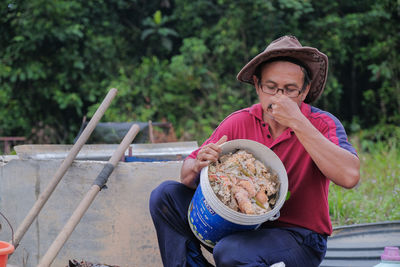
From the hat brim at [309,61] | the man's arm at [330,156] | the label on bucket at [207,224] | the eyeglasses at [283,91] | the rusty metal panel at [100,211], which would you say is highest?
the hat brim at [309,61]

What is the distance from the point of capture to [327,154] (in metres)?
2.04

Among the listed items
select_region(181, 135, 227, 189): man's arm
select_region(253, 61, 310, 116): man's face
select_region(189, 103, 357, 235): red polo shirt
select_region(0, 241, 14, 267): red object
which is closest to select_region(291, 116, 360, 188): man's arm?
select_region(189, 103, 357, 235): red polo shirt

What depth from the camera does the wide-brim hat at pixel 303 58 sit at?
7.44ft

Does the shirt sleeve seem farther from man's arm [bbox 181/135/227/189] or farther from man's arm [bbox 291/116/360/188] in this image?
man's arm [bbox 181/135/227/189]

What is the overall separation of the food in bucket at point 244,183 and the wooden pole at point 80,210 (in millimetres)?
745

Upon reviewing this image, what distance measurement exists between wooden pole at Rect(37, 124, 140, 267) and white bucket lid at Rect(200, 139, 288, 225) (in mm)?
727

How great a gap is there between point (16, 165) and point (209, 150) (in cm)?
155

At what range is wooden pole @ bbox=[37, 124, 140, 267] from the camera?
2.31 meters

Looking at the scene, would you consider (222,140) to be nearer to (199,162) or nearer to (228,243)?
(199,162)

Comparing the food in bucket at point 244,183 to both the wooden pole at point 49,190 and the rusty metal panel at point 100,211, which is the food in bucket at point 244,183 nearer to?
the rusty metal panel at point 100,211

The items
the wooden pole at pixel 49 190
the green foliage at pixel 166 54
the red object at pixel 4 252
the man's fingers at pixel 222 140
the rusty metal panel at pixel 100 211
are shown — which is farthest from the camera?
the green foliage at pixel 166 54

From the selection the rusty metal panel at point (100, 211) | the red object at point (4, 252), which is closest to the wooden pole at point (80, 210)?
the rusty metal panel at point (100, 211)

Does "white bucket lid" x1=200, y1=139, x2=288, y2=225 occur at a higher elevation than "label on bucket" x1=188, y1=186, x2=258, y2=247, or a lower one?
higher

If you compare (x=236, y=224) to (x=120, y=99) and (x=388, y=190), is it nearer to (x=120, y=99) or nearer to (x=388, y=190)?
(x=388, y=190)
